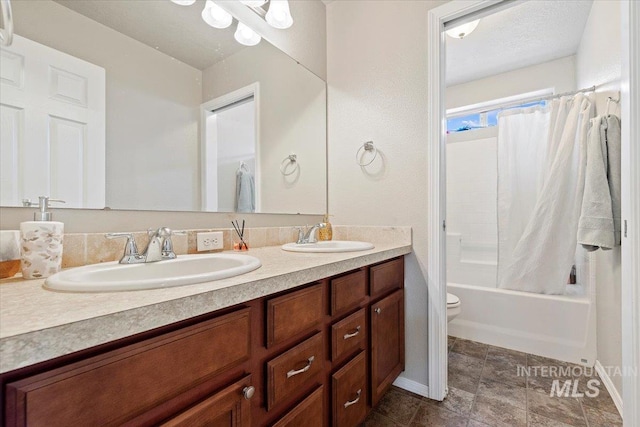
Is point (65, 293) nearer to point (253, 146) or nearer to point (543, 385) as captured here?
point (253, 146)

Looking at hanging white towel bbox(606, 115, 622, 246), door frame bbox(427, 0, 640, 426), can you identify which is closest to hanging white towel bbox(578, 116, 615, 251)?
hanging white towel bbox(606, 115, 622, 246)

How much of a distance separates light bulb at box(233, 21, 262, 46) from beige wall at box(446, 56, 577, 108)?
2.47m

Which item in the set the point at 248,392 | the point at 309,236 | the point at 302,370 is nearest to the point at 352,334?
the point at 302,370

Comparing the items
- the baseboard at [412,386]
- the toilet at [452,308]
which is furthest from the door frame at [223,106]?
the toilet at [452,308]

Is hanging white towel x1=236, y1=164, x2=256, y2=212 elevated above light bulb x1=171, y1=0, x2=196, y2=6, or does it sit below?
below

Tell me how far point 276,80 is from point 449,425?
6.60 ft

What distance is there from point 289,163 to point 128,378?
1.45 meters

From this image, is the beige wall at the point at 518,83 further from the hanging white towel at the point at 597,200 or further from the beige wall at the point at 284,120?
the beige wall at the point at 284,120

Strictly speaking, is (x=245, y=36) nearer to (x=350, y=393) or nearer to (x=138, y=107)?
(x=138, y=107)

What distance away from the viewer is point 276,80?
67.3 inches

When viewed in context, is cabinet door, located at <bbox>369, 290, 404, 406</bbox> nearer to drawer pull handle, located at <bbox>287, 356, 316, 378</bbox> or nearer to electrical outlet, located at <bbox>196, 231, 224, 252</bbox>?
drawer pull handle, located at <bbox>287, 356, 316, 378</bbox>

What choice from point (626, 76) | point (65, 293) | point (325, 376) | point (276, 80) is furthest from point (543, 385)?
point (276, 80)

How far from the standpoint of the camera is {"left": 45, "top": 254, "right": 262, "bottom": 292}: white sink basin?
0.60 metres

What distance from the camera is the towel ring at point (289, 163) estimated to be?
1.77 metres
